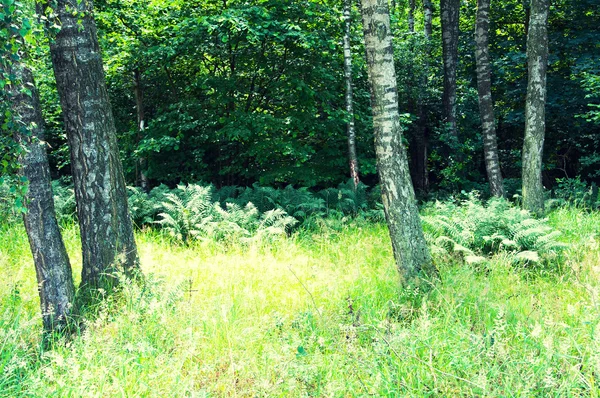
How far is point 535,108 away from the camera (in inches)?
334

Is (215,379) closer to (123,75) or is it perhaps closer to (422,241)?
(422,241)

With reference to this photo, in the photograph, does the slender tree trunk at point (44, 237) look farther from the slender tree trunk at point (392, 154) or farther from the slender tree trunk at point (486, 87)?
the slender tree trunk at point (486, 87)

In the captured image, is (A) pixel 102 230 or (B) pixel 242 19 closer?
(A) pixel 102 230

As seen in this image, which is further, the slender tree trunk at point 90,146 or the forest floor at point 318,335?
the slender tree trunk at point 90,146

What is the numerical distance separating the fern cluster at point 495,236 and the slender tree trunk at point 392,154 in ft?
3.87

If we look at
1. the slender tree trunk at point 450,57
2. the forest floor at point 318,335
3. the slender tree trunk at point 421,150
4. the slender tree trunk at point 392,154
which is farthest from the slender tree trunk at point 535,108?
the slender tree trunk at point 421,150

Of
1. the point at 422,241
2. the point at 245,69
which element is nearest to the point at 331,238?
the point at 422,241

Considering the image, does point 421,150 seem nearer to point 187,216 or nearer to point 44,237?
point 187,216

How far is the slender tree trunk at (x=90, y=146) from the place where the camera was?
15.1 feet

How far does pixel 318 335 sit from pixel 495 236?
349 cm

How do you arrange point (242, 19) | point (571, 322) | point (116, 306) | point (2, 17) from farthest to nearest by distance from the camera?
point (242, 19) < point (116, 306) < point (571, 322) < point (2, 17)

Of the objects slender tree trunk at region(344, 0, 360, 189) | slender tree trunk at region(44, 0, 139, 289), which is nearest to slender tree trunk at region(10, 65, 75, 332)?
slender tree trunk at region(44, 0, 139, 289)

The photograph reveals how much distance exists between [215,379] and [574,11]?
14.7 m

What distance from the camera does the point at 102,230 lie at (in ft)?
15.7
